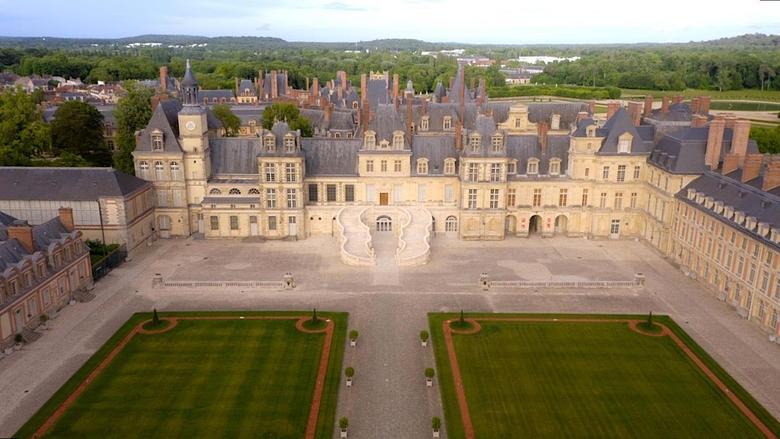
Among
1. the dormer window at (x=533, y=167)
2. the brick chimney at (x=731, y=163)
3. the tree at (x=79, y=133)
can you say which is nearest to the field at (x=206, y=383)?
the dormer window at (x=533, y=167)

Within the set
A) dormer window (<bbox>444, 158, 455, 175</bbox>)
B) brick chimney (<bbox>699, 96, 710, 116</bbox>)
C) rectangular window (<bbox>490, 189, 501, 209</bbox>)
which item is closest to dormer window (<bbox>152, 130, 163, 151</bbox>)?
dormer window (<bbox>444, 158, 455, 175</bbox>)

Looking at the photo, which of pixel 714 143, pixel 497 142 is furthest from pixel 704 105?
pixel 497 142

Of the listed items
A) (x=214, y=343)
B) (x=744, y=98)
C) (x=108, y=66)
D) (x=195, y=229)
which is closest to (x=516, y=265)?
(x=214, y=343)

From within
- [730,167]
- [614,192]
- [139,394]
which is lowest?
[139,394]

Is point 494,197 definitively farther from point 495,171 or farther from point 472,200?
point 495,171

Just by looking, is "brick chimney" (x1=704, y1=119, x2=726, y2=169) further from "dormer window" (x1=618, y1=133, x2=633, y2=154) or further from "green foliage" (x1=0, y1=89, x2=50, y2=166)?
"green foliage" (x1=0, y1=89, x2=50, y2=166)

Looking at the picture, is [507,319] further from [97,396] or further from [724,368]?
[97,396]
